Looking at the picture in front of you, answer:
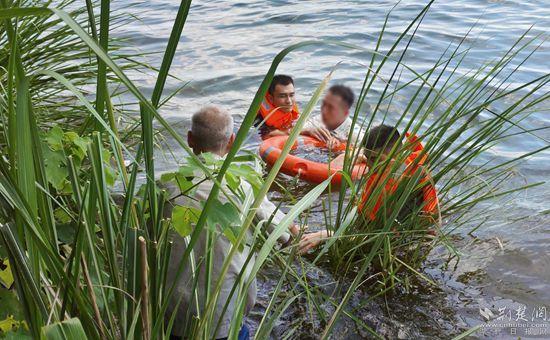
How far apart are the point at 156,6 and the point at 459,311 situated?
9541 millimetres

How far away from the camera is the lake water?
13.2 feet

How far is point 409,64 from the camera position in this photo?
9031mm

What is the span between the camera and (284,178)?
22.1 ft

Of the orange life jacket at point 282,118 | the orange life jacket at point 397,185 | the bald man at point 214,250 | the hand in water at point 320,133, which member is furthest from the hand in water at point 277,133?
the bald man at point 214,250

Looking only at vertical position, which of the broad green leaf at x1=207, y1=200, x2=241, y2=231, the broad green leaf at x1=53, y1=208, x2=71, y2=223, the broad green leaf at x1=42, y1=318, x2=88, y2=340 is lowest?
the broad green leaf at x1=53, y1=208, x2=71, y2=223

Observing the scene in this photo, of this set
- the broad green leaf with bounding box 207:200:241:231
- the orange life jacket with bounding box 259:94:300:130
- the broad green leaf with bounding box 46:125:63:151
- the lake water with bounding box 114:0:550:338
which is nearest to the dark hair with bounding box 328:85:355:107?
the orange life jacket with bounding box 259:94:300:130

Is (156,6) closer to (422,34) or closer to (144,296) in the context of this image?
(422,34)

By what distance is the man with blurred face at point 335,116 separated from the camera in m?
6.92

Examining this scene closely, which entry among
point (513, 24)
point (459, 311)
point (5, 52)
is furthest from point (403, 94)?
point (5, 52)

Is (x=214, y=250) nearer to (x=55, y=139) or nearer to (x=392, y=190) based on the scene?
(x=55, y=139)

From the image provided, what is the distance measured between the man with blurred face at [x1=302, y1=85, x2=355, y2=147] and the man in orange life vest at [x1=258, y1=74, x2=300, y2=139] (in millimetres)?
308

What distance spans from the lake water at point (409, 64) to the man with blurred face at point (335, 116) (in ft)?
2.67

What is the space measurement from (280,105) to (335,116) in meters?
0.80

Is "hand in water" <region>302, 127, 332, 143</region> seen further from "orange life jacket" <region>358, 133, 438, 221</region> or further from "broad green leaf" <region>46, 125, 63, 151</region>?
"broad green leaf" <region>46, 125, 63, 151</region>
